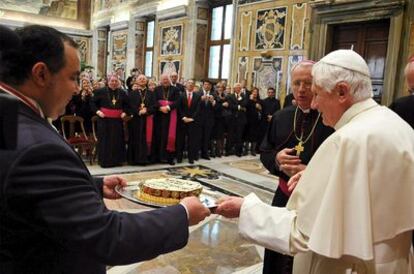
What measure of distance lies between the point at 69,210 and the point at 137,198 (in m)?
0.73

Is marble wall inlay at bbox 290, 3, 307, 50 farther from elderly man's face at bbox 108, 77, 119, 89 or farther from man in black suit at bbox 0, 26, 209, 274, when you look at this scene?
man in black suit at bbox 0, 26, 209, 274

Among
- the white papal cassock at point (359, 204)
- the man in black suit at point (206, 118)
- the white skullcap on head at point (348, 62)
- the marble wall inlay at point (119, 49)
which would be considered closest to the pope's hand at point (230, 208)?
the white papal cassock at point (359, 204)

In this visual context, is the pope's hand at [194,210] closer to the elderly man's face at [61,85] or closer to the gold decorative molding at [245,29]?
the elderly man's face at [61,85]

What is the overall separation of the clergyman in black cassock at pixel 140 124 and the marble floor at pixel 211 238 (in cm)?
50

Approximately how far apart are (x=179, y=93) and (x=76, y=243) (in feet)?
25.4

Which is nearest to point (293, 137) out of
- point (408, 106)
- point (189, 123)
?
point (408, 106)

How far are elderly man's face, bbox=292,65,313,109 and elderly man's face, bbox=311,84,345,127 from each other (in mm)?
914

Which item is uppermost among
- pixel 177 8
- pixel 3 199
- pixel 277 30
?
pixel 177 8

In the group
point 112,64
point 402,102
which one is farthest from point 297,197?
point 112,64

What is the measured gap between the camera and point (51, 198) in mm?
1110

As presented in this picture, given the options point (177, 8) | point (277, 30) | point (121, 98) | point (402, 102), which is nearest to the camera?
point (402, 102)

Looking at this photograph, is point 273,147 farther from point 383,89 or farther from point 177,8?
point 177,8

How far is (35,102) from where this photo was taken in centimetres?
125

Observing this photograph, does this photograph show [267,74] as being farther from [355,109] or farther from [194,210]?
[194,210]
